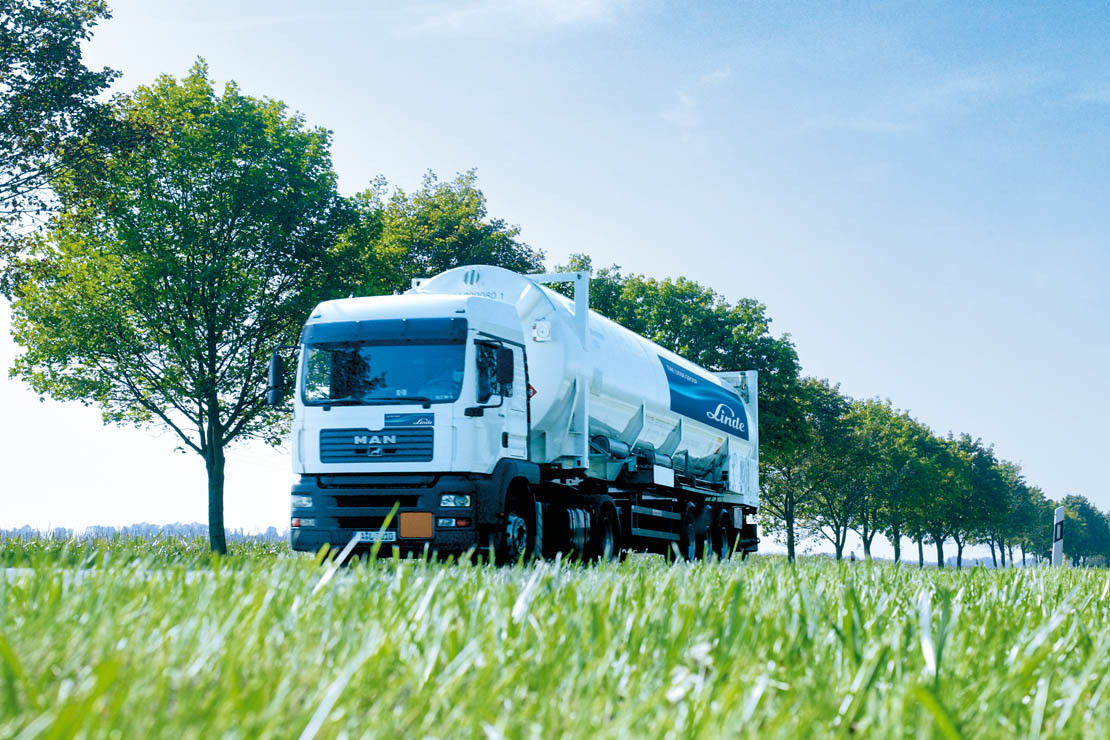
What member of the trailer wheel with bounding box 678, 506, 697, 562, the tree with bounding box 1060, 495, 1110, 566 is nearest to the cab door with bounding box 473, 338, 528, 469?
the trailer wheel with bounding box 678, 506, 697, 562

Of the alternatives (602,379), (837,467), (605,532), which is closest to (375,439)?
(602,379)

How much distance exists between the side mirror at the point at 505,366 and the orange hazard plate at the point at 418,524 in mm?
1958

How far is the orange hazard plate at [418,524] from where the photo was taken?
13134mm

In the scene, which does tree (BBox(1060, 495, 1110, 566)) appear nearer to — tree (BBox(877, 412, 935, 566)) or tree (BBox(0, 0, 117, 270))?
tree (BBox(877, 412, 935, 566))

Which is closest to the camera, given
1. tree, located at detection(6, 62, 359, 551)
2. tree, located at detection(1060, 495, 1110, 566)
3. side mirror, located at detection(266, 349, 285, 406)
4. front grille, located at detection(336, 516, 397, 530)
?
front grille, located at detection(336, 516, 397, 530)

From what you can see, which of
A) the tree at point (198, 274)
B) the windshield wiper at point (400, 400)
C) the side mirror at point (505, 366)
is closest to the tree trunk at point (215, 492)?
the tree at point (198, 274)

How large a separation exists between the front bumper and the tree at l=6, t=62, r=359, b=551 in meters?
12.8

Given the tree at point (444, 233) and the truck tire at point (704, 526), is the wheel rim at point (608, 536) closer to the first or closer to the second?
the truck tire at point (704, 526)

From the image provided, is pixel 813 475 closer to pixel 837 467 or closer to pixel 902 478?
pixel 837 467

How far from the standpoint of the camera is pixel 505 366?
13352mm

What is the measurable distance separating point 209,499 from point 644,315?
22921 millimetres

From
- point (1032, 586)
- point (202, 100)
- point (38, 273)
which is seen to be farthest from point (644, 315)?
point (1032, 586)

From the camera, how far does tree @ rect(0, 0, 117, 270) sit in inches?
773

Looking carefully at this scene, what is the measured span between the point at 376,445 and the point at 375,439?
0.26ft
